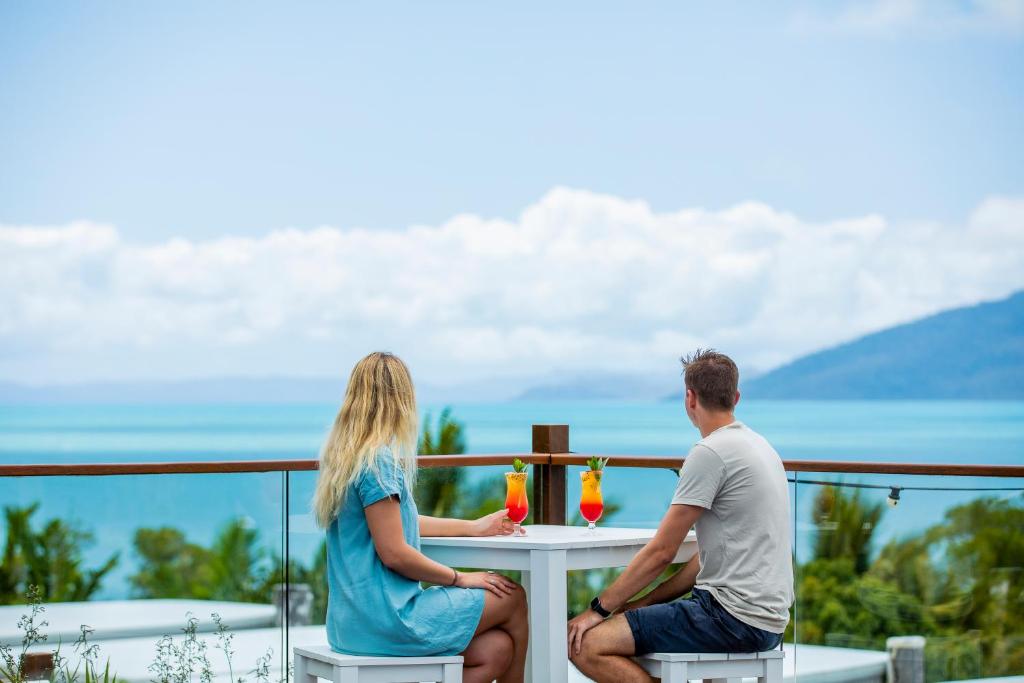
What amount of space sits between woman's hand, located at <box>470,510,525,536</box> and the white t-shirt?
682mm

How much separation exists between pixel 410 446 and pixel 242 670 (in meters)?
1.65

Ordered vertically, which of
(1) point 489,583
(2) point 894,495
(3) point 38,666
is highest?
(2) point 894,495

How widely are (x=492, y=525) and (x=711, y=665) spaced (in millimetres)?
808

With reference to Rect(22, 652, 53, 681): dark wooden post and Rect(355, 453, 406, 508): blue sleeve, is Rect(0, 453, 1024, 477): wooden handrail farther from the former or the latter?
Rect(355, 453, 406, 508): blue sleeve

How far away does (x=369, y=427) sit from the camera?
3.72 m

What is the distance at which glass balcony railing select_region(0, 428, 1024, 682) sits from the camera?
4.75 m

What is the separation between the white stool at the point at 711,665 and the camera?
3.60m

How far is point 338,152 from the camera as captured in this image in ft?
126

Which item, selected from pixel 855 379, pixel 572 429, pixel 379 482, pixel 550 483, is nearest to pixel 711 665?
pixel 379 482

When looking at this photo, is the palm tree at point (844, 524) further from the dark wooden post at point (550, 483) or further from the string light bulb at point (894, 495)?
the dark wooden post at point (550, 483)

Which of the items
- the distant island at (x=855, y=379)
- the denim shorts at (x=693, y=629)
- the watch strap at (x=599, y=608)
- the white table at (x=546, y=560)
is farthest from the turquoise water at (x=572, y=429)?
the denim shorts at (x=693, y=629)

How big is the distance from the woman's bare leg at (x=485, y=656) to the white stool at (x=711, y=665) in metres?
0.39

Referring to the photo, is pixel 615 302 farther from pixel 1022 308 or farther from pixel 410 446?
pixel 410 446

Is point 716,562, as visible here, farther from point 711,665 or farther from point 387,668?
point 387,668
